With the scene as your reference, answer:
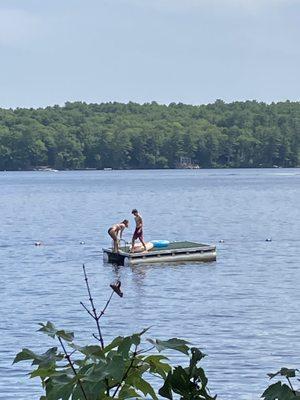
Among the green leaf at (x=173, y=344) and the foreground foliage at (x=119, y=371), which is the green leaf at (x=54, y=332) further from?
the green leaf at (x=173, y=344)

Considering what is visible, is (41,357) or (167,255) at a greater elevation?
(41,357)

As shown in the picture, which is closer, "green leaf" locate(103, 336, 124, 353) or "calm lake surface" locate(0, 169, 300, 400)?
"green leaf" locate(103, 336, 124, 353)

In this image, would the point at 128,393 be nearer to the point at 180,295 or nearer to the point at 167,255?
the point at 180,295

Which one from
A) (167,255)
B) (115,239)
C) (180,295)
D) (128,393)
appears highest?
(128,393)

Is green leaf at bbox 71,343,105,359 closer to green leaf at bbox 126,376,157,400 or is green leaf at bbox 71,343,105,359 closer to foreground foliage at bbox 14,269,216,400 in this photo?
foreground foliage at bbox 14,269,216,400

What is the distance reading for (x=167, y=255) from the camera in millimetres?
34156

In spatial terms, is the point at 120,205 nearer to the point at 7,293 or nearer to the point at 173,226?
the point at 173,226

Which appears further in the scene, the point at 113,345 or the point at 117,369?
the point at 113,345

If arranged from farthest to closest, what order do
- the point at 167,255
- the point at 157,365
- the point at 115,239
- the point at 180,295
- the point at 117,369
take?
the point at 167,255 < the point at 115,239 < the point at 180,295 < the point at 157,365 < the point at 117,369

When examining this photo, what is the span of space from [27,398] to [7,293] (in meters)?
15.6

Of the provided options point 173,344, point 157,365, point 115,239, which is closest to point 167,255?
point 115,239

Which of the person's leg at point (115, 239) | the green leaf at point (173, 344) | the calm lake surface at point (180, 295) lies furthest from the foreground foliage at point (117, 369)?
the person's leg at point (115, 239)

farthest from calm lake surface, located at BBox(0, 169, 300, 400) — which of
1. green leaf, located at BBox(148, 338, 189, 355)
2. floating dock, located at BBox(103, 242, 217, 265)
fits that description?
green leaf, located at BBox(148, 338, 189, 355)

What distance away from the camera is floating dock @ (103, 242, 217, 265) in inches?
1323
